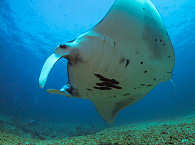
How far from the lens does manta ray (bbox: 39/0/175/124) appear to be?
1.41m

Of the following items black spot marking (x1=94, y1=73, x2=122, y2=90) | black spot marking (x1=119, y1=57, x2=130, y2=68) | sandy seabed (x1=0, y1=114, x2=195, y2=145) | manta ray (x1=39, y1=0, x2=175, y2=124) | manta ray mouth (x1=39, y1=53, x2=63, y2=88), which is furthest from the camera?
sandy seabed (x1=0, y1=114, x2=195, y2=145)

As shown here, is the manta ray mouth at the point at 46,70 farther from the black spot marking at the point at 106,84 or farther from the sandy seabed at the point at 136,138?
the sandy seabed at the point at 136,138

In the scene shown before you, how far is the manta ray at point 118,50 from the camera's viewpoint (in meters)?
1.41

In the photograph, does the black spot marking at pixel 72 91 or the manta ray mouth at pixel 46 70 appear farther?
the black spot marking at pixel 72 91

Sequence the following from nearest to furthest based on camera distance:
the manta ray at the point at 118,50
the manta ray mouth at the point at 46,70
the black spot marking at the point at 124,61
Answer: the manta ray mouth at the point at 46,70 → the manta ray at the point at 118,50 → the black spot marking at the point at 124,61

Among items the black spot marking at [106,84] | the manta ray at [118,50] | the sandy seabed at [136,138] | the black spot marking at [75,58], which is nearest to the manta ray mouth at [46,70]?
the manta ray at [118,50]

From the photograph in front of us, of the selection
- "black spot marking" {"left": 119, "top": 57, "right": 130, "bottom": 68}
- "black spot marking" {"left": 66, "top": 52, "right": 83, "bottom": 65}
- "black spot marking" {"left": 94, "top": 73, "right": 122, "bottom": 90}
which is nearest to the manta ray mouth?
"black spot marking" {"left": 66, "top": 52, "right": 83, "bottom": 65}

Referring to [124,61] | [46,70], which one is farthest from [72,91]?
[124,61]

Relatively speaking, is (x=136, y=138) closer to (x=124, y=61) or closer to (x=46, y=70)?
(x=124, y=61)

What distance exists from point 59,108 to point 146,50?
7466 centimetres

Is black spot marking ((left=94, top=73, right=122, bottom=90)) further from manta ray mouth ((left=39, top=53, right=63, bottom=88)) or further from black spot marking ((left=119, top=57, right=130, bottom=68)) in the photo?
manta ray mouth ((left=39, top=53, right=63, bottom=88))

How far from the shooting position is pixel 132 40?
4.83 ft

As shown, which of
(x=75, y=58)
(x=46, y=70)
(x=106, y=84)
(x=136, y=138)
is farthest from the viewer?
(x=136, y=138)

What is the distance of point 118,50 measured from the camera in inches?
57.9
